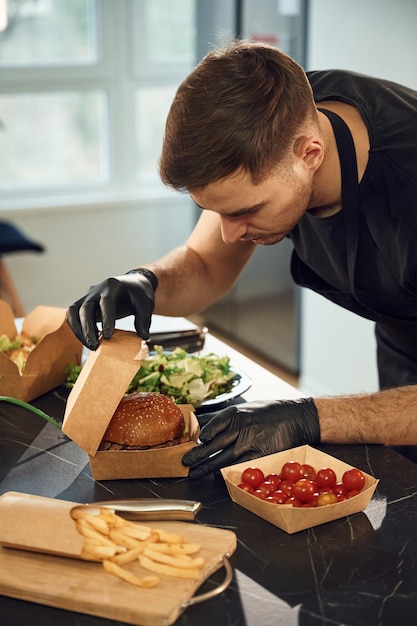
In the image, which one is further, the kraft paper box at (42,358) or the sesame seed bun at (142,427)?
the kraft paper box at (42,358)

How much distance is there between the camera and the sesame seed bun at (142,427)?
57.8 inches

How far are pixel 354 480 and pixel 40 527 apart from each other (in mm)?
483

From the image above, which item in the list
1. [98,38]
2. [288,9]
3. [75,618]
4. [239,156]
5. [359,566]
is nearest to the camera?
[75,618]

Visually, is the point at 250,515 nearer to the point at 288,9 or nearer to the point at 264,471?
the point at 264,471

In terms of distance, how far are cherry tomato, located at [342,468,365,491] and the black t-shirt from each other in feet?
1.73

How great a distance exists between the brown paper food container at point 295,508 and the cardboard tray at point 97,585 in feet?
0.30

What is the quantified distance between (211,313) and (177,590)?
146 inches

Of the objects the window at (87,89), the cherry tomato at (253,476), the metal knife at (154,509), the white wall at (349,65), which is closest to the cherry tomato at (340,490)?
the cherry tomato at (253,476)

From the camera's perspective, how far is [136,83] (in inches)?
191

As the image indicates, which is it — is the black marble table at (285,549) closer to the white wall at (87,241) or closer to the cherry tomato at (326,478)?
the cherry tomato at (326,478)

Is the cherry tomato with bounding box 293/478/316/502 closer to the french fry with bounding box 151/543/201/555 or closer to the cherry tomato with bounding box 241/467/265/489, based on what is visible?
the cherry tomato with bounding box 241/467/265/489

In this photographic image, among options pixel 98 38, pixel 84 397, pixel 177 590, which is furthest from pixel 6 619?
pixel 98 38

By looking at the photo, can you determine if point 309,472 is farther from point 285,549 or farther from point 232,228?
point 232,228

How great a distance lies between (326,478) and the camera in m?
1.38
